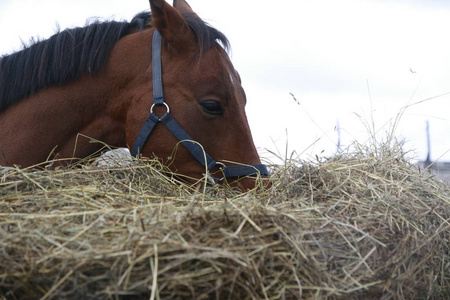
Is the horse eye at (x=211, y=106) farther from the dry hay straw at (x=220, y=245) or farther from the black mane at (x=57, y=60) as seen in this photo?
the dry hay straw at (x=220, y=245)

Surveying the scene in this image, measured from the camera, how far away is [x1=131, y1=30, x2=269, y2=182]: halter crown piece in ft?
8.88

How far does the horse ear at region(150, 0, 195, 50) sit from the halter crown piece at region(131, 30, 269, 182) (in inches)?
6.1

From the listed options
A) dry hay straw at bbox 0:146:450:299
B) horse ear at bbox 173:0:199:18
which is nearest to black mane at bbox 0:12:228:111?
horse ear at bbox 173:0:199:18

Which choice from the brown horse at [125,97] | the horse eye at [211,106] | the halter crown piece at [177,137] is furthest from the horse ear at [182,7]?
the horse eye at [211,106]

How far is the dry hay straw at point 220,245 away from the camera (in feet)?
4.34

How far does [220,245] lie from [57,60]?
2.06m

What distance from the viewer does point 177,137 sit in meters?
2.76

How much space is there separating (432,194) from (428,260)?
0.52 m

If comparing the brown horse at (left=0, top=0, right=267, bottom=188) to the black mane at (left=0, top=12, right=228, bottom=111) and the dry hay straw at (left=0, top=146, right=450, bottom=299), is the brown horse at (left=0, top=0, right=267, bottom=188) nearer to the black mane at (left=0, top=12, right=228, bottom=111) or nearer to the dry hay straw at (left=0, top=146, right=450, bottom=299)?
the black mane at (left=0, top=12, right=228, bottom=111)

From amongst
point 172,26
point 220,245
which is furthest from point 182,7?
point 220,245

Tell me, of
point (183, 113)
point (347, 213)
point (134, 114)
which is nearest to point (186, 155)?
point (183, 113)

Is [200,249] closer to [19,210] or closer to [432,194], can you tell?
[19,210]

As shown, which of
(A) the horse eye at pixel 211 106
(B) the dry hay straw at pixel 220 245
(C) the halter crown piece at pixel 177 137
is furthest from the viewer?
(A) the horse eye at pixel 211 106

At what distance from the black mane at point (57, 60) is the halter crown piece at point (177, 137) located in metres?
0.36
